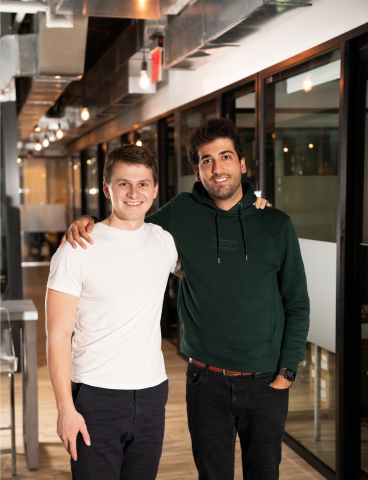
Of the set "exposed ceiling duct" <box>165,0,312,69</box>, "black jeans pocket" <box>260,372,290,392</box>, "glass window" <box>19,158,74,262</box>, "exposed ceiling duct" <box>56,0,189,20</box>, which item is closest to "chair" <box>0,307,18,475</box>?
"black jeans pocket" <box>260,372,290,392</box>

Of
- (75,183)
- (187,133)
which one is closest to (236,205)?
(187,133)

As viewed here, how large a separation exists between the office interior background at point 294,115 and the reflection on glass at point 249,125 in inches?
0.5

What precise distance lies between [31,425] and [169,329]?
10.7ft

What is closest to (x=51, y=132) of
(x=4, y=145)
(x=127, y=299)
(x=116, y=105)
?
(x=116, y=105)

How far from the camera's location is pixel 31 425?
11.2ft

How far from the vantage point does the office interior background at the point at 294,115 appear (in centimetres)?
289

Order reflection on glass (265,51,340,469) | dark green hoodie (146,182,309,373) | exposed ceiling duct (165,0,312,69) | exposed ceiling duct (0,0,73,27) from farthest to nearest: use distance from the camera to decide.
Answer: exposed ceiling duct (0,0,73,27) < reflection on glass (265,51,340,469) < exposed ceiling duct (165,0,312,69) < dark green hoodie (146,182,309,373)

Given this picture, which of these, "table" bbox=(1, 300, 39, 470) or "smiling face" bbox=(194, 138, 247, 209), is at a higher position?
"smiling face" bbox=(194, 138, 247, 209)

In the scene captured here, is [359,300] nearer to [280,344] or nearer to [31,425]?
[280,344]

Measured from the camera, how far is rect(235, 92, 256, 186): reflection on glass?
419 cm

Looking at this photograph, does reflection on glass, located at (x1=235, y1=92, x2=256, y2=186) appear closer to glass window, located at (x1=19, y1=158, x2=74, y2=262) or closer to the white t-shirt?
the white t-shirt

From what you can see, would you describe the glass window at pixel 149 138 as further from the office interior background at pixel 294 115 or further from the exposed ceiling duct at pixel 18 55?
the exposed ceiling duct at pixel 18 55

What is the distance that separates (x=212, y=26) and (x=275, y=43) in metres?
0.42

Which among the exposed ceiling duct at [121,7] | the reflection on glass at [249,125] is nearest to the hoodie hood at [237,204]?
the exposed ceiling duct at [121,7]
